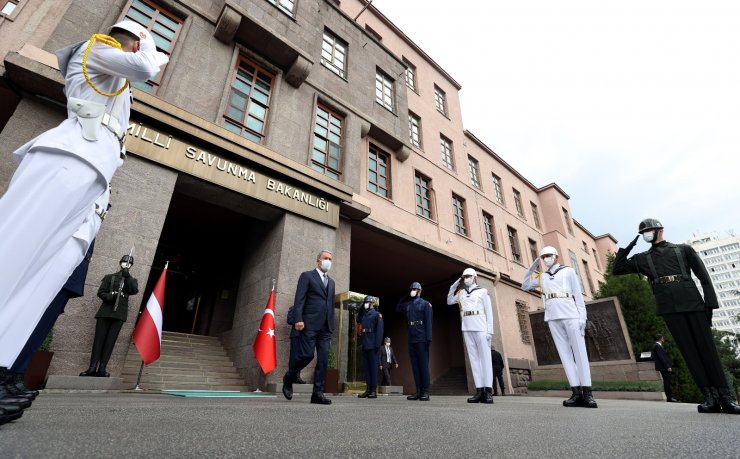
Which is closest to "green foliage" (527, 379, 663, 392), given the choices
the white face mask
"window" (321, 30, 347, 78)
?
the white face mask

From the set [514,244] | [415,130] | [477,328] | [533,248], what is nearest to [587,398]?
[477,328]

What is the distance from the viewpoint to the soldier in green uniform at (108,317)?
5.02 metres

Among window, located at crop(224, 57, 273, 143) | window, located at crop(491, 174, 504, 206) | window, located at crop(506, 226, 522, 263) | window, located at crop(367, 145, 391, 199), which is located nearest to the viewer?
window, located at crop(224, 57, 273, 143)

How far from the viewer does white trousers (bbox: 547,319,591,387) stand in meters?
4.69

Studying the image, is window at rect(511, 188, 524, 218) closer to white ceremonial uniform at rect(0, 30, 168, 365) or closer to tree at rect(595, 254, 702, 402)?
tree at rect(595, 254, 702, 402)

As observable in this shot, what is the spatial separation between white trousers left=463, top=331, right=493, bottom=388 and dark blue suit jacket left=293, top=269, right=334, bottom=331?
2798 millimetres

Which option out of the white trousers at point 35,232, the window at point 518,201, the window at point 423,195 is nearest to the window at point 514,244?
the window at point 518,201

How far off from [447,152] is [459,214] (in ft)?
11.0

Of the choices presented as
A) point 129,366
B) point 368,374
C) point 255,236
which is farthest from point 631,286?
point 129,366

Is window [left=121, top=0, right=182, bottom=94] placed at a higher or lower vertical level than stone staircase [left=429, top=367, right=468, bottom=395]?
higher

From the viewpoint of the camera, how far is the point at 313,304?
15.0 feet

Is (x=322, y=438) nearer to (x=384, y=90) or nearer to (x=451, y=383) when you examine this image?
(x=384, y=90)

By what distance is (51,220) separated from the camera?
167 centimetres

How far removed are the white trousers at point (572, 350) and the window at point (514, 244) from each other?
1352 centimetres
